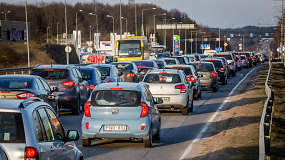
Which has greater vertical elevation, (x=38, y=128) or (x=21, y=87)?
(x=38, y=128)

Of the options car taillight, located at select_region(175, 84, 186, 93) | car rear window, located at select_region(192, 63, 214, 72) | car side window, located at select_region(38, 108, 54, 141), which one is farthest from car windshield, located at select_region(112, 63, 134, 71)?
car side window, located at select_region(38, 108, 54, 141)

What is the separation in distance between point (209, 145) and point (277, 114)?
8621mm

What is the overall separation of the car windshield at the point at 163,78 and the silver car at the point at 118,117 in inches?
269

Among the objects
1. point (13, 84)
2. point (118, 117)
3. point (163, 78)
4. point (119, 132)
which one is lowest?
point (119, 132)

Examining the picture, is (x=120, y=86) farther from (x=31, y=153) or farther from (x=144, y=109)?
(x=31, y=153)

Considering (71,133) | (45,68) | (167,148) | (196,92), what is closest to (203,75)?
(196,92)

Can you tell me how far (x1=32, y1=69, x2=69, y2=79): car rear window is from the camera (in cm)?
1967

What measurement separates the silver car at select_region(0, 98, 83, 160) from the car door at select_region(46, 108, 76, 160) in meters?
0.01

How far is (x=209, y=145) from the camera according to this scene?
13.2 m

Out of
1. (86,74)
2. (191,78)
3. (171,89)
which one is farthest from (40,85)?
(191,78)

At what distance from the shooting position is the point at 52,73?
1980 cm

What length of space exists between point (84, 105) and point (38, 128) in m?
7.95

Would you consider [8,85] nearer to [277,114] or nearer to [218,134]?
[218,134]

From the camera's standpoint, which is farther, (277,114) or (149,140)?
(277,114)
